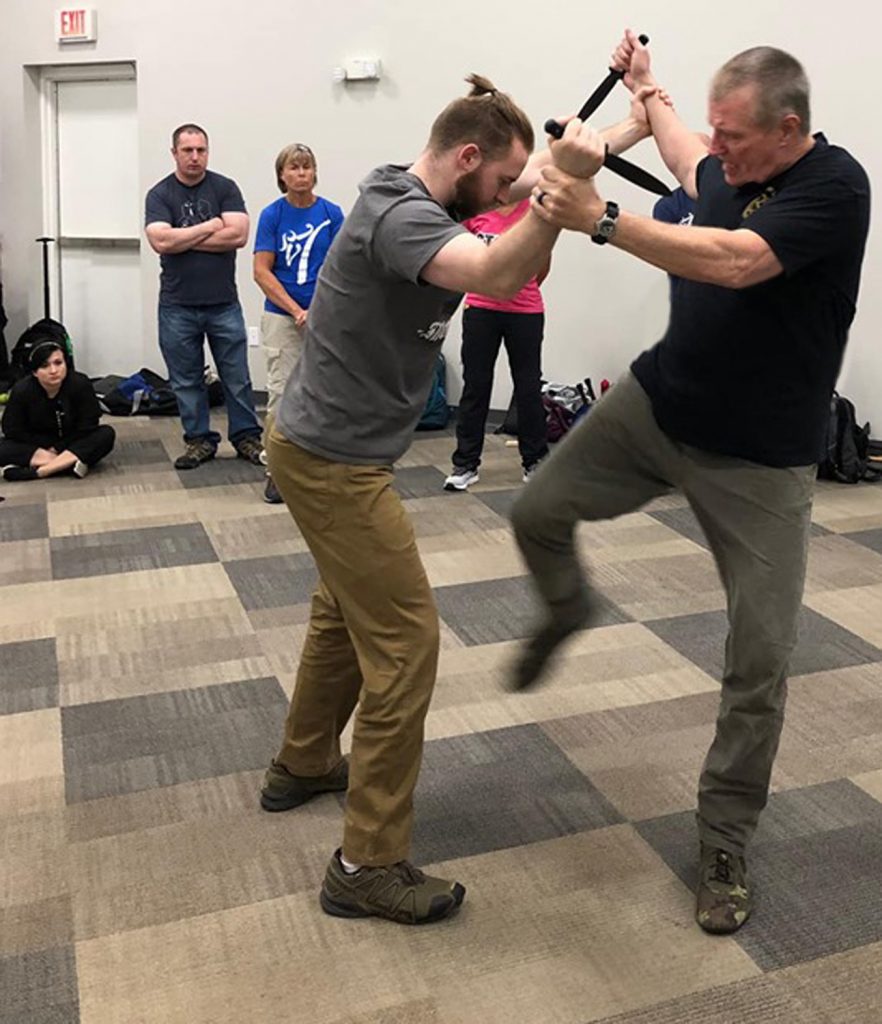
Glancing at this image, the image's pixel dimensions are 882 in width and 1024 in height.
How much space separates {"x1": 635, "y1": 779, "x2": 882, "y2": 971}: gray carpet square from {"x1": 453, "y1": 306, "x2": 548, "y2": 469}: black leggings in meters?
2.68

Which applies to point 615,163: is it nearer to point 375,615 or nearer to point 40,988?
point 375,615

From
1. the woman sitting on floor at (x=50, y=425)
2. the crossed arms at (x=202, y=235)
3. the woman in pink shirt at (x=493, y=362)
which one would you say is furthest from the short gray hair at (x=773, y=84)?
the woman sitting on floor at (x=50, y=425)

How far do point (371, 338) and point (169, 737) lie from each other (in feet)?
4.27

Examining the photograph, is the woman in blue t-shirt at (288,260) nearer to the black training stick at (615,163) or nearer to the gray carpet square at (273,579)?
the gray carpet square at (273,579)

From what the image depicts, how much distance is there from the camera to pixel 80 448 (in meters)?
5.06

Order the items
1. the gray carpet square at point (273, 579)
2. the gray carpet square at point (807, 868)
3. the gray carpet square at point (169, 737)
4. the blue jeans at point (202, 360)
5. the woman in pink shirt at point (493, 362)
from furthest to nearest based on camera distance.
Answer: the blue jeans at point (202, 360), the woman in pink shirt at point (493, 362), the gray carpet square at point (273, 579), the gray carpet square at point (169, 737), the gray carpet square at point (807, 868)

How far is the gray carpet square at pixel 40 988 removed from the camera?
5.91ft

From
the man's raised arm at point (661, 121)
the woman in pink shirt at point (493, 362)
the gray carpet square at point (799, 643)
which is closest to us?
A: the man's raised arm at point (661, 121)

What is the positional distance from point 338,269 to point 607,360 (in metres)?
4.36

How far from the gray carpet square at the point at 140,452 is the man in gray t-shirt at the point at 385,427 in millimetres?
3498

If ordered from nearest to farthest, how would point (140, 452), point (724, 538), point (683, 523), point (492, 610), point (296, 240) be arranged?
point (724, 538) < point (492, 610) < point (683, 523) < point (296, 240) < point (140, 452)

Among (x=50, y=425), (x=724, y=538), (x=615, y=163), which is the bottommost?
(x=50, y=425)

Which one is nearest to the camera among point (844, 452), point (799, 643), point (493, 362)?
point (799, 643)

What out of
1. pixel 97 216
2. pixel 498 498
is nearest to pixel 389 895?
pixel 498 498
